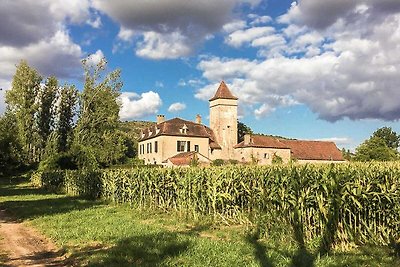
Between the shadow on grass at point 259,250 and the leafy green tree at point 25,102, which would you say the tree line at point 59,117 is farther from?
the shadow on grass at point 259,250

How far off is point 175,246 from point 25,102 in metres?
54.7

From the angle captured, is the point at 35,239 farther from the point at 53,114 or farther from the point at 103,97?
the point at 53,114

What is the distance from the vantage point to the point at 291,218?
12.0 metres

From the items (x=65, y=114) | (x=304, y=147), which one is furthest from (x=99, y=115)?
(x=304, y=147)

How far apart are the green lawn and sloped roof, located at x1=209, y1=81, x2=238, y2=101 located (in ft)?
184

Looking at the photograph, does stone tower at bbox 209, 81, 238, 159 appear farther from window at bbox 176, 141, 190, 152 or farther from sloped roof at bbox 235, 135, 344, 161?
window at bbox 176, 141, 190, 152

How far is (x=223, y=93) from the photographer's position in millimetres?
71812

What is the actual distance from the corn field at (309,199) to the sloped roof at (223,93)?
53997 mm

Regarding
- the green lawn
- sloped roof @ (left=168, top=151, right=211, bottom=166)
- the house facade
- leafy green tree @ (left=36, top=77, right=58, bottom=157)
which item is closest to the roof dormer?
the house facade

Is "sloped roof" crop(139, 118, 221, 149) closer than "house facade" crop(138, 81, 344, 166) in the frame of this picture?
No

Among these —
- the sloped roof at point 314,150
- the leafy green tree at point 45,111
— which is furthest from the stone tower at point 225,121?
the leafy green tree at point 45,111

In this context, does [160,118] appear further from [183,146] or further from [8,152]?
[8,152]

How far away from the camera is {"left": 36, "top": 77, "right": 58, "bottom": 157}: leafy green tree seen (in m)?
60.2

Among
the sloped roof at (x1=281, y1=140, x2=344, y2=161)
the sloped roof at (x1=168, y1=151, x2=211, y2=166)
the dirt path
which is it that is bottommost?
the dirt path
